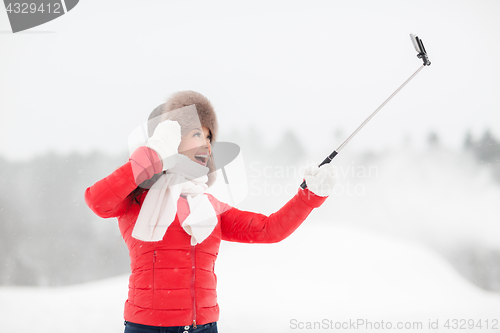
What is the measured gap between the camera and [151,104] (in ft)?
10.7

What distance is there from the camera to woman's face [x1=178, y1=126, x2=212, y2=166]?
4.14 feet

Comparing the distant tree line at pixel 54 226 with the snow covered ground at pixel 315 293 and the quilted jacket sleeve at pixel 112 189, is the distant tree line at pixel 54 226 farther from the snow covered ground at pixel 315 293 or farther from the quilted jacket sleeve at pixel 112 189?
the quilted jacket sleeve at pixel 112 189

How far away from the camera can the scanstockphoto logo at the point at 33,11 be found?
3428 mm

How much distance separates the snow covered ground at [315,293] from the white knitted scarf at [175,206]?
5.22 feet

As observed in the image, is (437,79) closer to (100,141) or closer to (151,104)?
(151,104)

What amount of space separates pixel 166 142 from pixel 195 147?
0.22 metres

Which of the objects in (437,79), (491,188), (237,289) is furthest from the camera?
(437,79)

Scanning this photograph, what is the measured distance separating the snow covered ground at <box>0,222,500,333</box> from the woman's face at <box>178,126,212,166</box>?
1621mm

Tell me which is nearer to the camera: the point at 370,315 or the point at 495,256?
the point at 370,315

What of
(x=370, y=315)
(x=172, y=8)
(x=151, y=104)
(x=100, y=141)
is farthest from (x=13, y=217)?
(x=370, y=315)

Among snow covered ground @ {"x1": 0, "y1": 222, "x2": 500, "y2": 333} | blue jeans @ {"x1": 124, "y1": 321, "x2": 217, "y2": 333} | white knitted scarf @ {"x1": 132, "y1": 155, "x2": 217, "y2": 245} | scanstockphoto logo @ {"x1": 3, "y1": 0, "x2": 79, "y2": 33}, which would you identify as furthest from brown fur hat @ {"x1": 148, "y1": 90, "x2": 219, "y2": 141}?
scanstockphoto logo @ {"x1": 3, "y1": 0, "x2": 79, "y2": 33}

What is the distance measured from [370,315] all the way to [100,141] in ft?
8.35

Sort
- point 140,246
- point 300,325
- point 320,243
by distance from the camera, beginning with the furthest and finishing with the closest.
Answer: point 320,243 → point 300,325 → point 140,246

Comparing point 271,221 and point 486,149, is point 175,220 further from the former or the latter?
point 486,149
